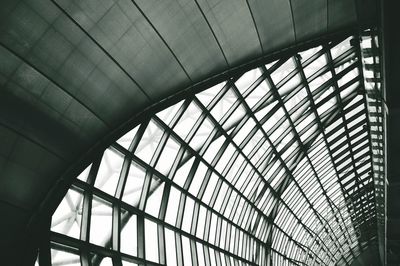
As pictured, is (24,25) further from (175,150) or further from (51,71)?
(175,150)

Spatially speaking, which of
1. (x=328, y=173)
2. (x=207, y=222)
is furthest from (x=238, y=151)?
(x=328, y=173)

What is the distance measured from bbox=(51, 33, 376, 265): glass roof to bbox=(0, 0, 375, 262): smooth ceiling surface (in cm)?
140

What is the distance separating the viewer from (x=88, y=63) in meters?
10.9

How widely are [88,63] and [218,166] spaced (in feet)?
40.2

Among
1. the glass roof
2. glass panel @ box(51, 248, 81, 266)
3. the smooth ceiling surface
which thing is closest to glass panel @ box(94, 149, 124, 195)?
the glass roof

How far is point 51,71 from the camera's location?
10.3m

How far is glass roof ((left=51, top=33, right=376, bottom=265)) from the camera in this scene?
13.7m

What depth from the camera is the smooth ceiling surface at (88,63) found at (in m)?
9.65

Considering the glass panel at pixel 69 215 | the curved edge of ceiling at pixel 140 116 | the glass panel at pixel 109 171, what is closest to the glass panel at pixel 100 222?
the glass panel at pixel 109 171

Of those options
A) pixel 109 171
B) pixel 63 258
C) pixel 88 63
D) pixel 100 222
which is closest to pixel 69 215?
pixel 63 258

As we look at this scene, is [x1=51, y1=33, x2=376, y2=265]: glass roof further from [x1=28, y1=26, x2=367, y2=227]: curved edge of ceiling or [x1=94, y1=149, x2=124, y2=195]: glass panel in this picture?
[x1=28, y1=26, x2=367, y2=227]: curved edge of ceiling

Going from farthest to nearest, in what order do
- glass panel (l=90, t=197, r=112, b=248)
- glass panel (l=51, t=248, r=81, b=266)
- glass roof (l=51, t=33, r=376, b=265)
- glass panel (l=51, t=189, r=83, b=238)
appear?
glass roof (l=51, t=33, r=376, b=265)
glass panel (l=90, t=197, r=112, b=248)
glass panel (l=51, t=189, r=83, b=238)
glass panel (l=51, t=248, r=81, b=266)

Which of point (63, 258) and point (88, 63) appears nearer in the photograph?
point (88, 63)

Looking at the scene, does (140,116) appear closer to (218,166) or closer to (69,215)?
(69,215)
